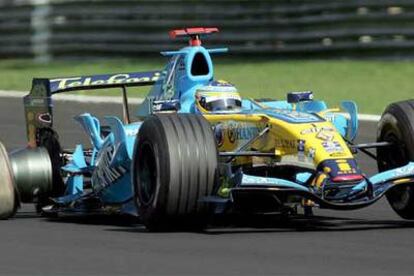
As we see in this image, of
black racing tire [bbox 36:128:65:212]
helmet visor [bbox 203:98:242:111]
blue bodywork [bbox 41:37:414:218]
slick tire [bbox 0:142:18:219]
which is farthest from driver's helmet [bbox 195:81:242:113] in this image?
slick tire [bbox 0:142:18:219]

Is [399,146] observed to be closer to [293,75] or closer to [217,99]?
[217,99]

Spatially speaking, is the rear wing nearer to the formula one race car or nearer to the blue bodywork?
the formula one race car

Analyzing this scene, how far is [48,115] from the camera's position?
1139 cm

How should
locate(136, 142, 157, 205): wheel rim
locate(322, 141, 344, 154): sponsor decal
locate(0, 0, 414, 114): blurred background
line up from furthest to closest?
locate(0, 0, 414, 114): blurred background → locate(136, 142, 157, 205): wheel rim → locate(322, 141, 344, 154): sponsor decal

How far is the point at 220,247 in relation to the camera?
8.37 meters

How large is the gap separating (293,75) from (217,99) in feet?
36.1

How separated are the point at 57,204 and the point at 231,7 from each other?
40.0ft

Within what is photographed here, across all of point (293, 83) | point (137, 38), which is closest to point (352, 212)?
point (293, 83)

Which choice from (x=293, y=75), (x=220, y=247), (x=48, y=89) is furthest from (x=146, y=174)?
(x=293, y=75)

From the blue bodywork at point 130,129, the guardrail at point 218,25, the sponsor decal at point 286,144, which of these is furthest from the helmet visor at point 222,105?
the guardrail at point 218,25

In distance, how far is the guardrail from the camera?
2141cm

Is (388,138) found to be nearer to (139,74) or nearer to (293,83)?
(139,74)

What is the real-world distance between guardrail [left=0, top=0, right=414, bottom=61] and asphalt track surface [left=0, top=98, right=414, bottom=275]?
10885 millimetres

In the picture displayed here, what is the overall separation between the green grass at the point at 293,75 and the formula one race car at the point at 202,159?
23.2 feet
